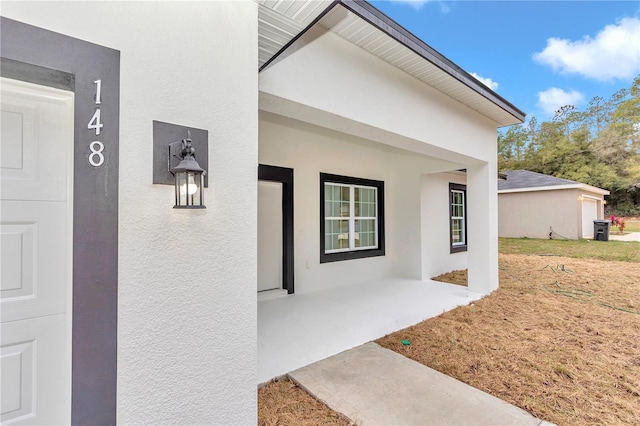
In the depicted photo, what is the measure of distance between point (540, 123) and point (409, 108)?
36833 mm

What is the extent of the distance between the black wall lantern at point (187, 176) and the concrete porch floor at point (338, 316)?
81.2 inches

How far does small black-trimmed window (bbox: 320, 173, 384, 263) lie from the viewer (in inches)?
260

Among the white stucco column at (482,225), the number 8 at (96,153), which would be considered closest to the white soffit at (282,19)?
the number 8 at (96,153)

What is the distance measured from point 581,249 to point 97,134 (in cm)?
1610

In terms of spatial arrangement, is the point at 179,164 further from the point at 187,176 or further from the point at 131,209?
the point at 131,209

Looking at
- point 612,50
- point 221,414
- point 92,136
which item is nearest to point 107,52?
point 92,136

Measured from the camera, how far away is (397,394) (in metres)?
2.67

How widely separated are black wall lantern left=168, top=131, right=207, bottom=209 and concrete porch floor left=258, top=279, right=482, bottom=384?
206 cm

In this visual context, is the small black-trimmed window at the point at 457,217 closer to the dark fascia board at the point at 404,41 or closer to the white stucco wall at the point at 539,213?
the dark fascia board at the point at 404,41

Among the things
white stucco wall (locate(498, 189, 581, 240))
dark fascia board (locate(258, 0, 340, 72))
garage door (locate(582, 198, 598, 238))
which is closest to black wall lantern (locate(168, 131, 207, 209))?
dark fascia board (locate(258, 0, 340, 72))

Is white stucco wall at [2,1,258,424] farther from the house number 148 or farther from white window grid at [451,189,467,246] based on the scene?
white window grid at [451,189,467,246]

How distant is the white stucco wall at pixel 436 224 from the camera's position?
23.8 ft

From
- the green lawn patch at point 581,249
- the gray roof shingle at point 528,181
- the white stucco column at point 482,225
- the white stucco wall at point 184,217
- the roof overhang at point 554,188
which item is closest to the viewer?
the white stucco wall at point 184,217

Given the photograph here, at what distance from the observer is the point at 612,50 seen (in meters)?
28.9
